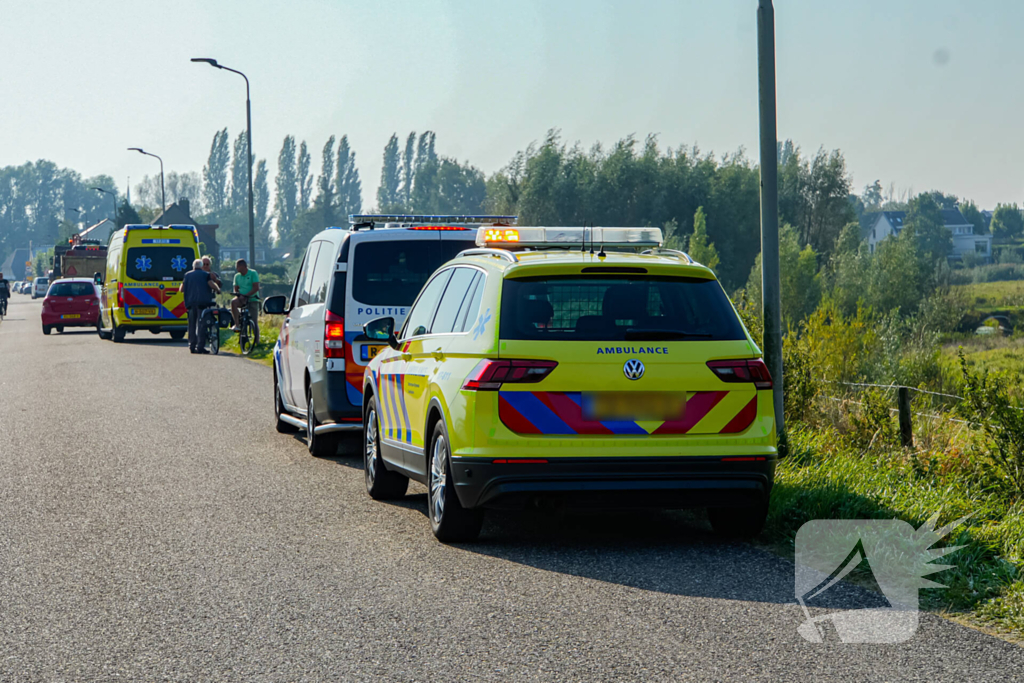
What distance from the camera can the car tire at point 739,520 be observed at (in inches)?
271

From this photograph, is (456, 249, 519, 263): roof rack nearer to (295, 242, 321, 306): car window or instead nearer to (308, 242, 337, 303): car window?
(308, 242, 337, 303): car window

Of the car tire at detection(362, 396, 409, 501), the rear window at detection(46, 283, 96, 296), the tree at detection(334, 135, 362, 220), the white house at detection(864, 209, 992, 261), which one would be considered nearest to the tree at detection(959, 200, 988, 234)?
the white house at detection(864, 209, 992, 261)

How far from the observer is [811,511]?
23.2 ft

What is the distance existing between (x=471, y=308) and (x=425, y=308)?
124 centimetres

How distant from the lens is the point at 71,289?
117ft

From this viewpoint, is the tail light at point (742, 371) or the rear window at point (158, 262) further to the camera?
the rear window at point (158, 262)

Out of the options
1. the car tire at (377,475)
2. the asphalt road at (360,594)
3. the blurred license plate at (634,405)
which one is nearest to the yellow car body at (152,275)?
the asphalt road at (360,594)

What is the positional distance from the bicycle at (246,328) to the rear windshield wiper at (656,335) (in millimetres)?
19650

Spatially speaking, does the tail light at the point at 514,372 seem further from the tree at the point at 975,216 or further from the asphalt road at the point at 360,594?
the tree at the point at 975,216

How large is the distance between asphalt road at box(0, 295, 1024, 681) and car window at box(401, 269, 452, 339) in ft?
4.01

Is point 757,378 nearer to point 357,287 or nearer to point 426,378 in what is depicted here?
point 426,378

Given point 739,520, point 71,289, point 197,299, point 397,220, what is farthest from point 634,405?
point 71,289

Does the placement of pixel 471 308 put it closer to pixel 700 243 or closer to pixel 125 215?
pixel 700 243
